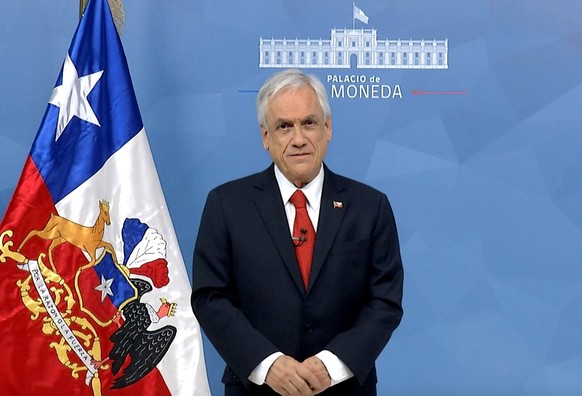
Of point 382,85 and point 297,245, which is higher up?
point 382,85

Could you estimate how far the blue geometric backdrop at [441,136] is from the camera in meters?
3.05

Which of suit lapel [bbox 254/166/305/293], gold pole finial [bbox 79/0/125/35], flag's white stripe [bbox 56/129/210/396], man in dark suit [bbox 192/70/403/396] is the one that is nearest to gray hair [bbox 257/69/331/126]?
man in dark suit [bbox 192/70/403/396]

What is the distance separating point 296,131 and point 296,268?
0.98 ft

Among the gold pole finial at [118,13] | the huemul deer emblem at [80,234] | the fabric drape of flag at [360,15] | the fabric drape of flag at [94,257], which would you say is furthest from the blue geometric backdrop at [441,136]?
the huemul deer emblem at [80,234]

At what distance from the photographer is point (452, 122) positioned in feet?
10.0

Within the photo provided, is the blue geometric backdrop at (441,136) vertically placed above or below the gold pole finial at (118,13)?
below

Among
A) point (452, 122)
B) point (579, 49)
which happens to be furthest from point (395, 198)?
point (579, 49)

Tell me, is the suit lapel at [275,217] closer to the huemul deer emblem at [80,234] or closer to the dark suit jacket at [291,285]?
the dark suit jacket at [291,285]

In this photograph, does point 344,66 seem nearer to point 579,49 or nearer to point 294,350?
point 579,49

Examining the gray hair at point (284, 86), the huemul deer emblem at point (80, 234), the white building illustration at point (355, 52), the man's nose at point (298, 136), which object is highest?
the white building illustration at point (355, 52)

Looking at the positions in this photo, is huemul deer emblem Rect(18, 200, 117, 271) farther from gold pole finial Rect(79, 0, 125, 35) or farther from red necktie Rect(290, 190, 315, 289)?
red necktie Rect(290, 190, 315, 289)

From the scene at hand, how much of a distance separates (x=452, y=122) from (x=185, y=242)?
1.13m

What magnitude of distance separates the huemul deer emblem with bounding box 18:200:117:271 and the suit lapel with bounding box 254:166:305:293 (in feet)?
3.49

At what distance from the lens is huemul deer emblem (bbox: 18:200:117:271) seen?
8.87 ft
